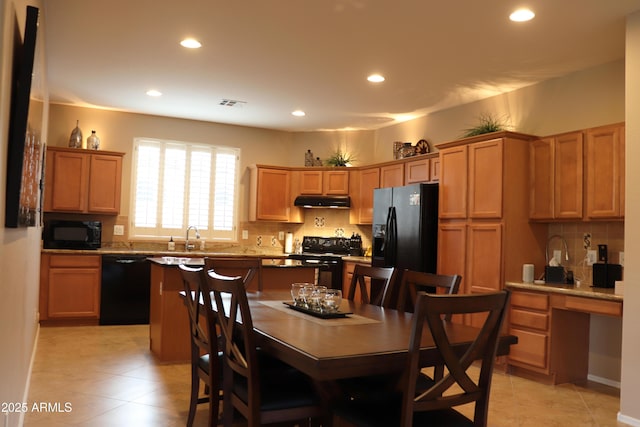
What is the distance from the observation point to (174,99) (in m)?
6.38

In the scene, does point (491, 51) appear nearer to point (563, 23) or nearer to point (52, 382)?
point (563, 23)

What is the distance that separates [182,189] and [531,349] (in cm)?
515

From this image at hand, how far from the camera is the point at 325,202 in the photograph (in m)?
7.49

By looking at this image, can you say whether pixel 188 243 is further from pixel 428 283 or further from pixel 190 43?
pixel 428 283

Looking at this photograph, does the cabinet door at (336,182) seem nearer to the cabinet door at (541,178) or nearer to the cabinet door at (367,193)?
the cabinet door at (367,193)

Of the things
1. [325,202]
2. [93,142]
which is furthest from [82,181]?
[325,202]

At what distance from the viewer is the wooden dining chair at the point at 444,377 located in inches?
72.0

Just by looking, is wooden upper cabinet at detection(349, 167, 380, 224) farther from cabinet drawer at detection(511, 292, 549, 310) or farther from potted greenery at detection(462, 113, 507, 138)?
cabinet drawer at detection(511, 292, 549, 310)

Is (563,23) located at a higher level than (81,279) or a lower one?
higher

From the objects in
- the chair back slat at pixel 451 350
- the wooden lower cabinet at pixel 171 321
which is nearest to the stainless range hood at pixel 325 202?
the wooden lower cabinet at pixel 171 321

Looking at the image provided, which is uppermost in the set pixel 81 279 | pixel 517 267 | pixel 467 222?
pixel 467 222

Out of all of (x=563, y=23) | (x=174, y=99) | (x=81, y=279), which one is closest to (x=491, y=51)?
(x=563, y=23)

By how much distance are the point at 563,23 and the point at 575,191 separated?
4.79ft

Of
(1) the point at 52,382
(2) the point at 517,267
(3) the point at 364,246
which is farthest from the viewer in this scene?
(3) the point at 364,246
